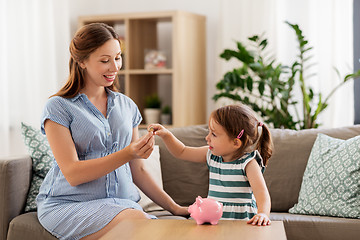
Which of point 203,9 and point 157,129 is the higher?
point 203,9

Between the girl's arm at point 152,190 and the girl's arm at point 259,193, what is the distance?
0.42 metres

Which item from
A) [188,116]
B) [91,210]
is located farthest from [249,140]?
[188,116]

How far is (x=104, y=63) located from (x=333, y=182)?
4.00 feet

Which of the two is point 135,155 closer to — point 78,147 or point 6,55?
point 78,147

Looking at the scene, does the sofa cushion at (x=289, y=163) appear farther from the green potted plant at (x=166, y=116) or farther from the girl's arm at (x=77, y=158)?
the green potted plant at (x=166, y=116)

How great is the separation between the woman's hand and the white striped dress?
315 millimetres

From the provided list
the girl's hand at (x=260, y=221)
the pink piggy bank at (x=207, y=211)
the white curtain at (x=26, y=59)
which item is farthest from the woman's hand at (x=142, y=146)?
the white curtain at (x=26, y=59)

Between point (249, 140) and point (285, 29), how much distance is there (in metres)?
2.17

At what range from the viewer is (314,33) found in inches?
151

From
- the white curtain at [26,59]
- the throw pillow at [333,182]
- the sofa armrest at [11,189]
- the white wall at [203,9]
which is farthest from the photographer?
the white wall at [203,9]

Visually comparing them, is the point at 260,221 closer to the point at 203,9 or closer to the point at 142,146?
the point at 142,146

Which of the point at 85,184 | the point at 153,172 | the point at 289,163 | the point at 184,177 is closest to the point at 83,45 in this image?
the point at 85,184

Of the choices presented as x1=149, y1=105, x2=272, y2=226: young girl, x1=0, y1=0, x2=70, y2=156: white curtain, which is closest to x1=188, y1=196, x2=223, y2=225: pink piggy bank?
x1=149, y1=105, x2=272, y2=226: young girl

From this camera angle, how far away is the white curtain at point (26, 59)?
3609 mm
